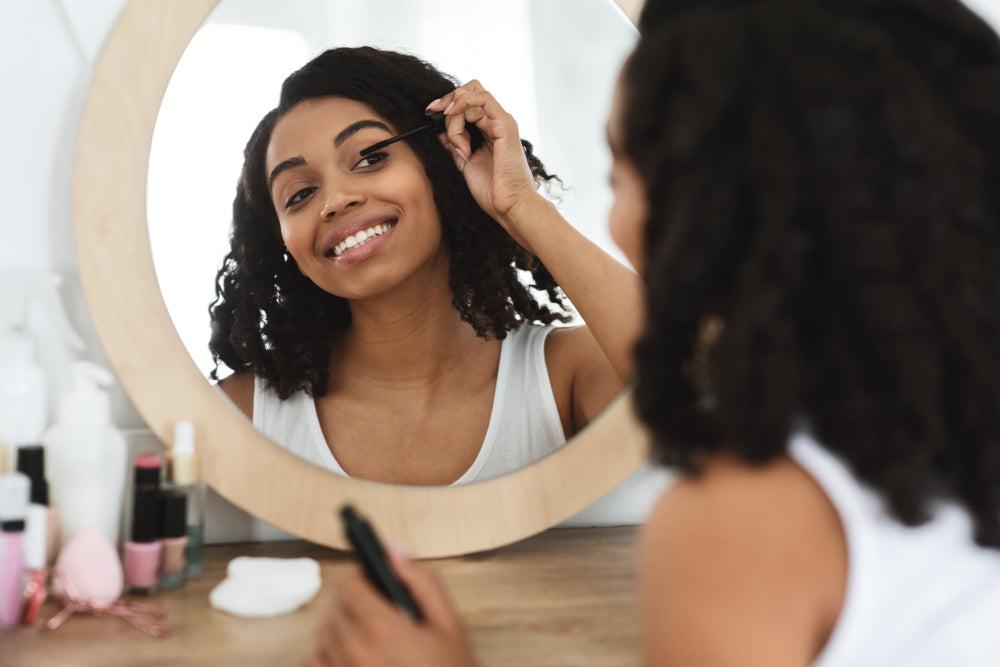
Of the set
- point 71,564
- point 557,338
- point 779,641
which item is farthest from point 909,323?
point 71,564

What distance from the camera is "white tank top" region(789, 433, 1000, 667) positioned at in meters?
0.46

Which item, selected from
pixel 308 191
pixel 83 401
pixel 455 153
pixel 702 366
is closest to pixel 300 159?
pixel 308 191

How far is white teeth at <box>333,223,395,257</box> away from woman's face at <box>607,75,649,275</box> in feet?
0.97

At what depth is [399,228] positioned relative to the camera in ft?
2.84

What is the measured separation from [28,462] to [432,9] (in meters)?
0.51

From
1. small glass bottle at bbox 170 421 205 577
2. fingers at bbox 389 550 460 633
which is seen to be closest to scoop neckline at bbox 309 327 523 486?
small glass bottle at bbox 170 421 205 577

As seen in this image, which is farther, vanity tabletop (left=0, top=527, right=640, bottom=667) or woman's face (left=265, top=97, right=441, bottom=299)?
woman's face (left=265, top=97, right=441, bottom=299)

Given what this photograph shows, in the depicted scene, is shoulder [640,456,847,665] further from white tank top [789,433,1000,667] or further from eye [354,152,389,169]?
eye [354,152,389,169]

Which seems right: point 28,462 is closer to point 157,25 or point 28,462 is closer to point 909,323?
point 157,25

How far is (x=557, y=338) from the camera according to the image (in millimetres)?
904

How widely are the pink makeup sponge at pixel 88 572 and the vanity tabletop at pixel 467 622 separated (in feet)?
0.06

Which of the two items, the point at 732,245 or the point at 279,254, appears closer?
the point at 732,245

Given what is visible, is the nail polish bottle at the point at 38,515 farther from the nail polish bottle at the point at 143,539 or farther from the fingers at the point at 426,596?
the fingers at the point at 426,596

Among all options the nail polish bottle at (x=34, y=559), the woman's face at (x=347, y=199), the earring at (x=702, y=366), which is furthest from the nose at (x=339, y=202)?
the earring at (x=702, y=366)
